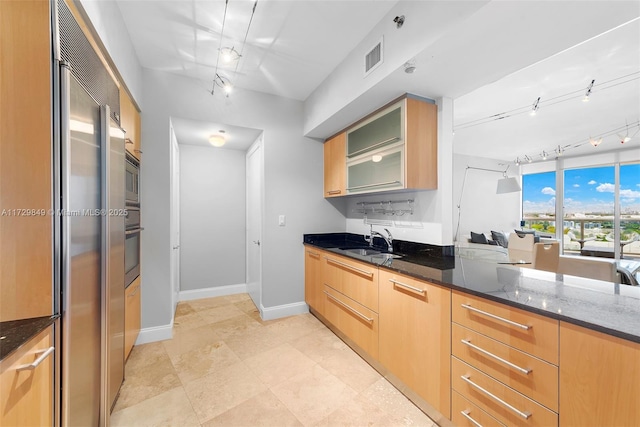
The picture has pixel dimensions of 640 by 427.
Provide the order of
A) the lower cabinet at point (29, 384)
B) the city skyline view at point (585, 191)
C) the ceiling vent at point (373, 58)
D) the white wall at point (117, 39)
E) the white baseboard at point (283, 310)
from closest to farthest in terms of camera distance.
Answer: the lower cabinet at point (29, 384) → the white wall at point (117, 39) → the ceiling vent at point (373, 58) → the city skyline view at point (585, 191) → the white baseboard at point (283, 310)

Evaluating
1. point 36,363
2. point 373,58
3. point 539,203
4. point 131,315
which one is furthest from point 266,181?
point 539,203

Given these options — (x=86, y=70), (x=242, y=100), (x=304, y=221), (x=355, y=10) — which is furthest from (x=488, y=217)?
(x=86, y=70)

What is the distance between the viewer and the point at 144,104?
244 centimetres

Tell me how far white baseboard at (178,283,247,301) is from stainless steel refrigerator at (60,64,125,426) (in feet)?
6.94

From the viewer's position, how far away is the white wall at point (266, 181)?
245cm

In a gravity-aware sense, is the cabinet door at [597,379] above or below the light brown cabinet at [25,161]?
below

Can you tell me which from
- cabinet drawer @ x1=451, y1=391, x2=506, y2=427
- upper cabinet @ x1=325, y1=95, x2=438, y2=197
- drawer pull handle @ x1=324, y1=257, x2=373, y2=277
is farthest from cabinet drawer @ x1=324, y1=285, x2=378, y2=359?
upper cabinet @ x1=325, y1=95, x2=438, y2=197

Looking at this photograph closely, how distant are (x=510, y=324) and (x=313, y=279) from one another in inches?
80.6

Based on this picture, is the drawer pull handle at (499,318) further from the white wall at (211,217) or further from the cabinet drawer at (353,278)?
the white wall at (211,217)

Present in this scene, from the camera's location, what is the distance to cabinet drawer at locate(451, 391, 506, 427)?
118 cm

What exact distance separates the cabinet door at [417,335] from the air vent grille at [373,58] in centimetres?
155

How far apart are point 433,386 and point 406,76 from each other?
200 centimetres

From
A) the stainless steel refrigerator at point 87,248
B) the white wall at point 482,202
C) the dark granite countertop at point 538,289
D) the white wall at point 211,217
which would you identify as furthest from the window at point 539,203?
the stainless steel refrigerator at point 87,248

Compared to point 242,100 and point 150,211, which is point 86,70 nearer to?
point 150,211
